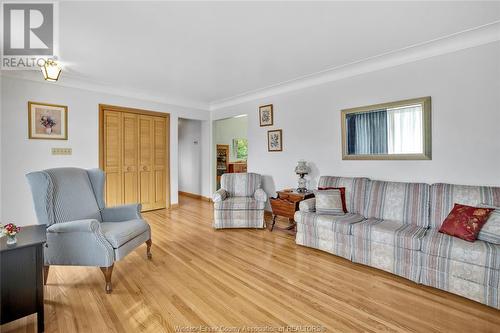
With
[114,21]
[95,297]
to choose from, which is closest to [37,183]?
[95,297]

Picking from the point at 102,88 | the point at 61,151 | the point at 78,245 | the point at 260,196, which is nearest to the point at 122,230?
the point at 78,245

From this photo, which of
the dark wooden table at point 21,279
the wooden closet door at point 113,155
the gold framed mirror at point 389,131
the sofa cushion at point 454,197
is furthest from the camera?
the wooden closet door at point 113,155

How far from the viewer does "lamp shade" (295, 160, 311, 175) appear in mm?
4129

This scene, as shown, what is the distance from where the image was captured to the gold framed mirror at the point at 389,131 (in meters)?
3.06

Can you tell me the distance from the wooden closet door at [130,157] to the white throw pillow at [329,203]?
12.4 feet

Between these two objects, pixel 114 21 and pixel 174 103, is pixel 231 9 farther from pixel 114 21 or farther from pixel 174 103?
pixel 174 103

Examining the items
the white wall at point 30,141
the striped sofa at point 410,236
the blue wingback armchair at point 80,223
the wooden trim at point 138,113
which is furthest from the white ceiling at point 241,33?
the striped sofa at point 410,236

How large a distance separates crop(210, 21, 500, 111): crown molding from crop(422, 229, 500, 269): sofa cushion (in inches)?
84.0

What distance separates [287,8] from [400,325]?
8.92ft

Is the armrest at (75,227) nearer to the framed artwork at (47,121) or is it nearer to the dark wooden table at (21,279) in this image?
the dark wooden table at (21,279)

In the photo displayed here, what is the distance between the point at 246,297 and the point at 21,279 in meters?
1.62

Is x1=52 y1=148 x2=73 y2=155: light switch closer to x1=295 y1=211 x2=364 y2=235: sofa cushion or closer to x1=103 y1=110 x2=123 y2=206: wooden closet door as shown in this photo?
x1=103 y1=110 x2=123 y2=206: wooden closet door

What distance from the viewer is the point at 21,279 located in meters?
1.64

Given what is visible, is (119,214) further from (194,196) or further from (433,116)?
(194,196)
